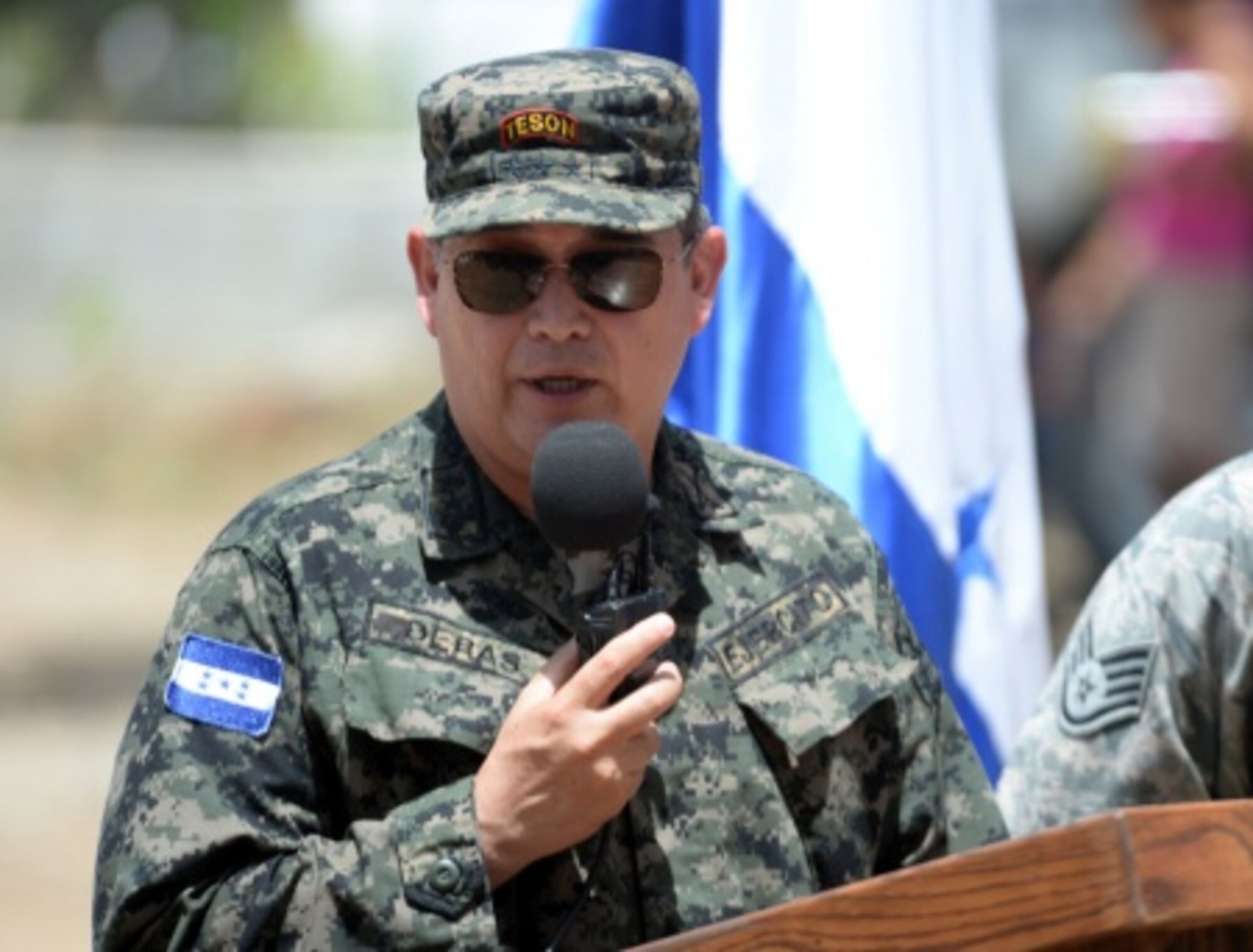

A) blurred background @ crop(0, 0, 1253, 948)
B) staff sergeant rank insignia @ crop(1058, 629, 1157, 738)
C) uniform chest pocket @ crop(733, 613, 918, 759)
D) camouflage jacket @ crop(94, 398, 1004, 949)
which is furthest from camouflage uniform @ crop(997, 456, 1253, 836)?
blurred background @ crop(0, 0, 1253, 948)

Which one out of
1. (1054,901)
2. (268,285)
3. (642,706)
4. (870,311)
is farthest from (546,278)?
(268,285)

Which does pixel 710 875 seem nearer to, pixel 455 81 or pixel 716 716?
pixel 716 716

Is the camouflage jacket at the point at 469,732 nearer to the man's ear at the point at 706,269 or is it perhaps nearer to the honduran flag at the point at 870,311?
the man's ear at the point at 706,269

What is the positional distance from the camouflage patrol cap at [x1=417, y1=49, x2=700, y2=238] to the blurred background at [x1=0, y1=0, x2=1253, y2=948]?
1.86m

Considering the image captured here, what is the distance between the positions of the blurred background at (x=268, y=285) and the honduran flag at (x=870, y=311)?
0.56m

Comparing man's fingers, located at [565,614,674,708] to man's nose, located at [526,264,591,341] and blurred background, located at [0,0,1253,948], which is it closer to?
man's nose, located at [526,264,591,341]

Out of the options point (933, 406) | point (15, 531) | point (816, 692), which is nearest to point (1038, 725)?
point (816, 692)

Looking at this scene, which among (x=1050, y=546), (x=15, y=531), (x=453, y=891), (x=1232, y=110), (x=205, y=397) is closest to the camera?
(x=453, y=891)

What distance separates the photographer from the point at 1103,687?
358cm

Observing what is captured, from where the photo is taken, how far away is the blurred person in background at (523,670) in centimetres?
294

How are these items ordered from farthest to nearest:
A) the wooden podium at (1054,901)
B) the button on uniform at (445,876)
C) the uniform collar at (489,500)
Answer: the uniform collar at (489,500) → the button on uniform at (445,876) → the wooden podium at (1054,901)

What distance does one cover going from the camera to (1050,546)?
34.0 feet

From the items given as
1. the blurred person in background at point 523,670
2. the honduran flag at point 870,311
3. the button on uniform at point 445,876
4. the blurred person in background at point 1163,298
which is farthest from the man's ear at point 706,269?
the blurred person in background at point 1163,298

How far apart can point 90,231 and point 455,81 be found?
12.0 metres
